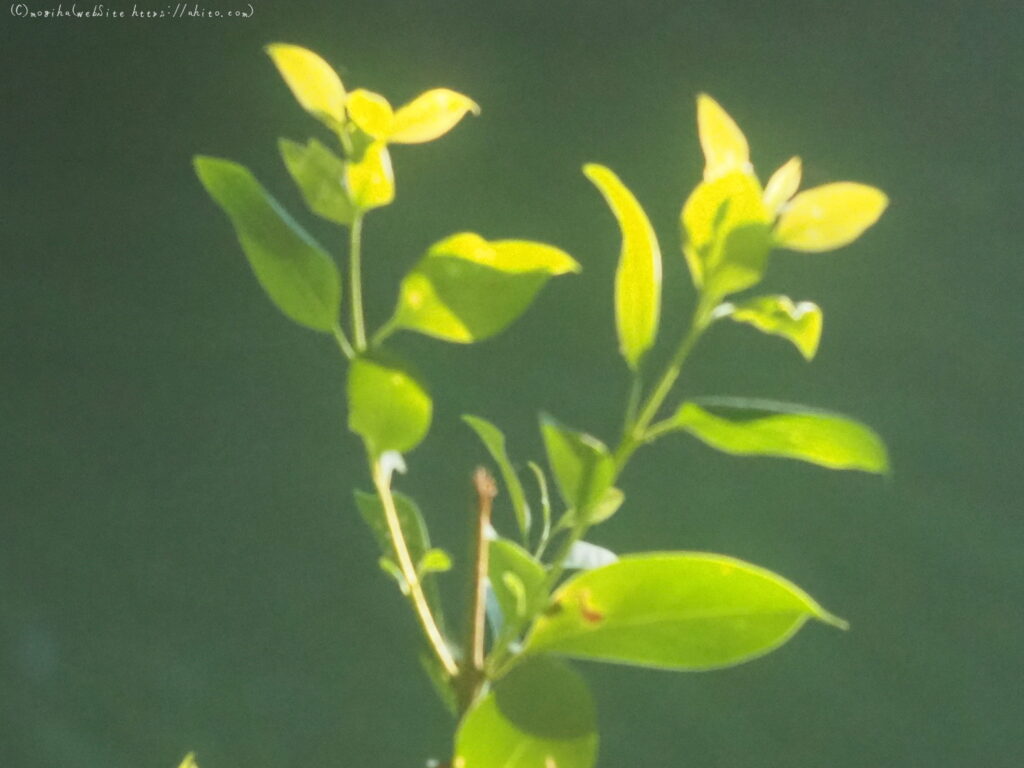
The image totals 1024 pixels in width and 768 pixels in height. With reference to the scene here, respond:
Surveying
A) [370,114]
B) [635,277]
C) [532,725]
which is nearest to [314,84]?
[370,114]

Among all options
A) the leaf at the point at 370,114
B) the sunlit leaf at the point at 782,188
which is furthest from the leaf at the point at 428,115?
the sunlit leaf at the point at 782,188

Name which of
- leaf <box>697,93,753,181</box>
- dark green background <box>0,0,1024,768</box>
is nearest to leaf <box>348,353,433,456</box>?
leaf <box>697,93,753,181</box>

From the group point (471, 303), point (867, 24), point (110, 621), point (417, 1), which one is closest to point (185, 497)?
point (110, 621)

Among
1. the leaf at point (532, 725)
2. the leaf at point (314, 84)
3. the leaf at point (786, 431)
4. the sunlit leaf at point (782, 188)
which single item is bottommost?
the leaf at point (532, 725)

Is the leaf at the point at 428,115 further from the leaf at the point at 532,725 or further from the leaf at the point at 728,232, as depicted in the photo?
the leaf at the point at 532,725

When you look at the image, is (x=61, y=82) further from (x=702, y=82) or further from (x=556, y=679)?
(x=556, y=679)

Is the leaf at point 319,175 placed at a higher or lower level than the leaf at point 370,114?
lower

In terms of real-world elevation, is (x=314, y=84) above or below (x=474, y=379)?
above

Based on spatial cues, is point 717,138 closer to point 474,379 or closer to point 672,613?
point 672,613
